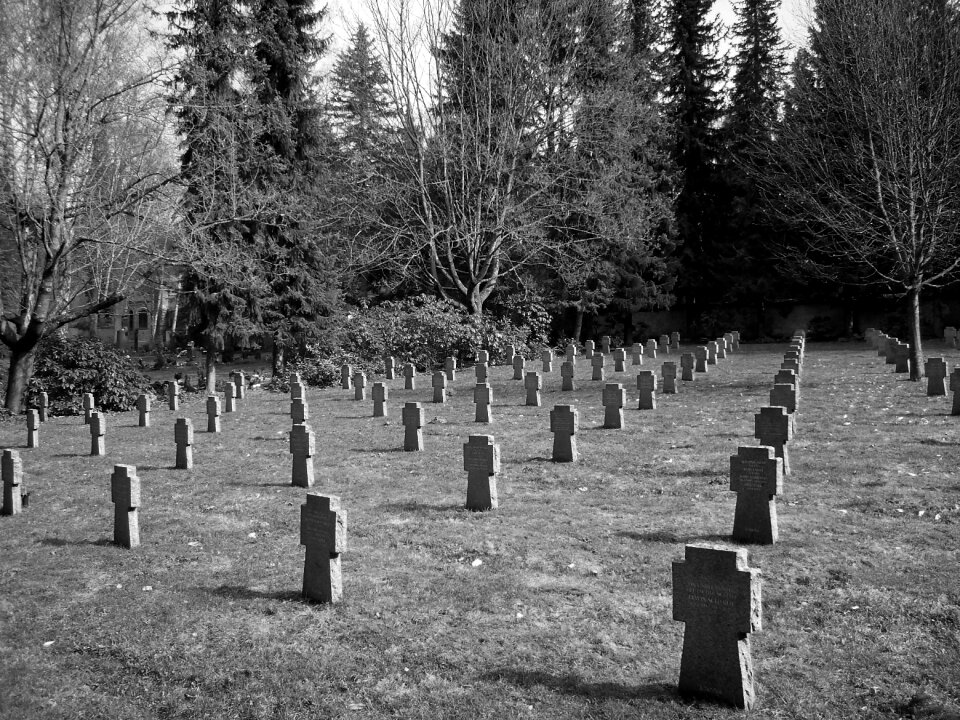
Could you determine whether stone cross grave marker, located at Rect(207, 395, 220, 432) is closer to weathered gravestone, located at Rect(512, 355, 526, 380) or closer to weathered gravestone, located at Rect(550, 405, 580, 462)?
weathered gravestone, located at Rect(550, 405, 580, 462)

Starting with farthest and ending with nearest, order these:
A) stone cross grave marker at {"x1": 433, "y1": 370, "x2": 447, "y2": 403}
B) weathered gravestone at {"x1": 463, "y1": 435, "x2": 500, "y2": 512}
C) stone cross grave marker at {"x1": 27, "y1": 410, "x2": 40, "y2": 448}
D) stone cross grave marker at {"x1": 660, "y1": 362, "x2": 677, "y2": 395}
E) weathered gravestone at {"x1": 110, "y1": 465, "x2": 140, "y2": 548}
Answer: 1. stone cross grave marker at {"x1": 433, "y1": 370, "x2": 447, "y2": 403}
2. stone cross grave marker at {"x1": 660, "y1": 362, "x2": 677, "y2": 395}
3. stone cross grave marker at {"x1": 27, "y1": 410, "x2": 40, "y2": 448}
4. weathered gravestone at {"x1": 463, "y1": 435, "x2": 500, "y2": 512}
5. weathered gravestone at {"x1": 110, "y1": 465, "x2": 140, "y2": 548}

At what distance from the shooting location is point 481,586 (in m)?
6.71

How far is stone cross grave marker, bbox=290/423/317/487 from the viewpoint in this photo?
10.8m

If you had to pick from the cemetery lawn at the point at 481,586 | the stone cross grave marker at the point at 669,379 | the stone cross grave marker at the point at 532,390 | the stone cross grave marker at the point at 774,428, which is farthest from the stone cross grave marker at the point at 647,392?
the stone cross grave marker at the point at 774,428

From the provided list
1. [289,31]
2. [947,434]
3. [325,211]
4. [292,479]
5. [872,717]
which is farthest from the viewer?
[325,211]

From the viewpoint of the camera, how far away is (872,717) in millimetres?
4418

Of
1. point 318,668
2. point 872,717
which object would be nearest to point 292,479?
point 318,668

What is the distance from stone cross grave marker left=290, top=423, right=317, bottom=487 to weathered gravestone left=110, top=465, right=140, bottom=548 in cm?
264

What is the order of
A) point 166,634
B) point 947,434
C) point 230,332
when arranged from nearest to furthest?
point 166,634 < point 947,434 < point 230,332

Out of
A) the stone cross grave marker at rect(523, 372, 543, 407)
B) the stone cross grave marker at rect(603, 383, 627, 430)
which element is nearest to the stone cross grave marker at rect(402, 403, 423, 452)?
the stone cross grave marker at rect(603, 383, 627, 430)

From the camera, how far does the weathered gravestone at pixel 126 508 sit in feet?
27.3

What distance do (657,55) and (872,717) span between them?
134 feet

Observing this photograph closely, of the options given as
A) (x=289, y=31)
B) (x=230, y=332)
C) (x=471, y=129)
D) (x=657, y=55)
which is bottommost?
(x=230, y=332)

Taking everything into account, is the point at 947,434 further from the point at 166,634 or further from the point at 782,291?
the point at 782,291
